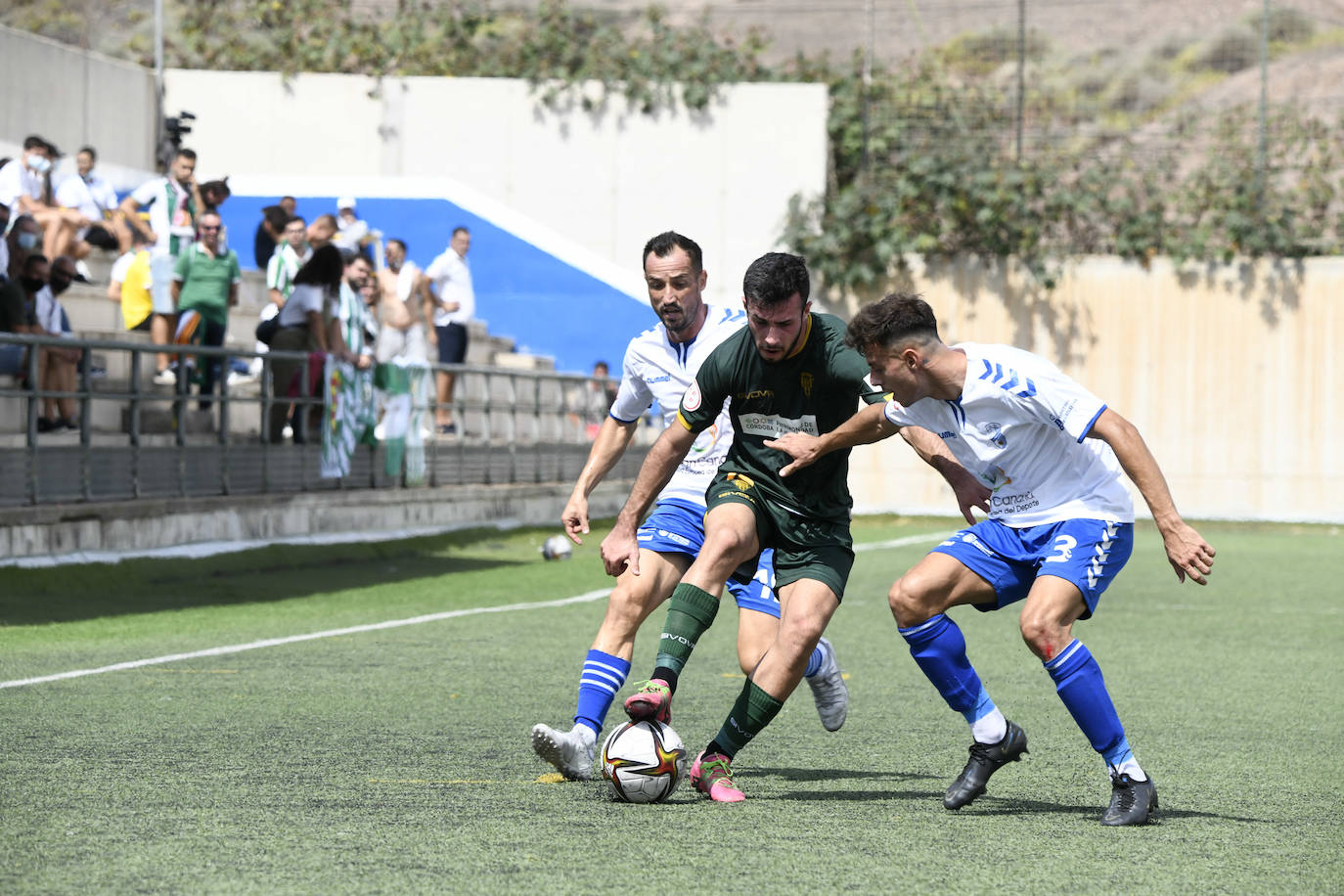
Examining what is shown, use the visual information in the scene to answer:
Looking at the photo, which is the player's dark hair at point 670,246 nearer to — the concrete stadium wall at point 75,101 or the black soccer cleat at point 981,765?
the black soccer cleat at point 981,765

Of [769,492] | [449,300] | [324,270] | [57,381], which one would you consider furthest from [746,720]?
[449,300]

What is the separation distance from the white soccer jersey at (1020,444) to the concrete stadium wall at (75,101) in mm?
18077

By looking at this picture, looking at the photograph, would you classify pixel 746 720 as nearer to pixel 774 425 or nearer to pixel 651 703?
pixel 651 703

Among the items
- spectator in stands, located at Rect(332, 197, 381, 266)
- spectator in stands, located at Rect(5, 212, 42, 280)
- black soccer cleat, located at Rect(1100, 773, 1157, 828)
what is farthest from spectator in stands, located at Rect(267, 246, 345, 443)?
black soccer cleat, located at Rect(1100, 773, 1157, 828)

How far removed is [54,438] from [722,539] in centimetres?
794

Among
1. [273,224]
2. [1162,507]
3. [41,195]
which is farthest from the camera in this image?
[273,224]

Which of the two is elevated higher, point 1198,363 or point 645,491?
point 1198,363

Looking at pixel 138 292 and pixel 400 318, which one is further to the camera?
pixel 400 318

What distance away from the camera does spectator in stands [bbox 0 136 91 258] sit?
16.9 meters

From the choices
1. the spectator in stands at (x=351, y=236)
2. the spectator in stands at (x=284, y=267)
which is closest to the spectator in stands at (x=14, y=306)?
the spectator in stands at (x=284, y=267)

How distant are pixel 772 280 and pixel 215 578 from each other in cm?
901

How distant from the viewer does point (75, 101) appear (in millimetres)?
24094

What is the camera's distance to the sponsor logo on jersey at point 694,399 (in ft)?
20.9

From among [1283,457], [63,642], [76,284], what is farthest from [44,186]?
[1283,457]
